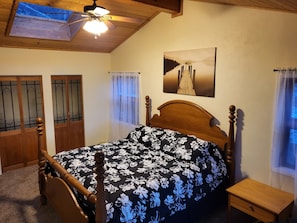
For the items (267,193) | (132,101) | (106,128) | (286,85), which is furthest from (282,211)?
(106,128)

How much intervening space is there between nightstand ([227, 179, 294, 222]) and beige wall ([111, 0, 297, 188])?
272 mm

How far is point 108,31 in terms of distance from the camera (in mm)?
4246

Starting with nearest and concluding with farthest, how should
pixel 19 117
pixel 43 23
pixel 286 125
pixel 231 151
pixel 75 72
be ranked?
pixel 286 125 < pixel 231 151 < pixel 43 23 < pixel 19 117 < pixel 75 72

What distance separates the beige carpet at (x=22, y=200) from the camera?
292cm

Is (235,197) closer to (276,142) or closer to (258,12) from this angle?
(276,142)

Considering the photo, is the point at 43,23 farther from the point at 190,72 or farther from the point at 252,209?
the point at 252,209

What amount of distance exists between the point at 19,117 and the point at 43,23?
180cm

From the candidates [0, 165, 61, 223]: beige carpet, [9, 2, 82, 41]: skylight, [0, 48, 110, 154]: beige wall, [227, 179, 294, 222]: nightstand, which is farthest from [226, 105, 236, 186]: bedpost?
[0, 48, 110, 154]: beige wall

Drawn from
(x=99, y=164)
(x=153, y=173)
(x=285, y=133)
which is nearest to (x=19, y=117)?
(x=153, y=173)

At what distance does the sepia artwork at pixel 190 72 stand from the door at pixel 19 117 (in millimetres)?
2576

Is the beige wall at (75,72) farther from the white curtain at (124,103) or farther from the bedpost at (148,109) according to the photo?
the bedpost at (148,109)

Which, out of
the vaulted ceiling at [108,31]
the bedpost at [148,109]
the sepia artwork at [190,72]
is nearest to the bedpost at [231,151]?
the sepia artwork at [190,72]

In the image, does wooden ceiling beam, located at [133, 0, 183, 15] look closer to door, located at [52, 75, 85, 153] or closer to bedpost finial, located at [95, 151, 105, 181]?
bedpost finial, located at [95, 151, 105, 181]

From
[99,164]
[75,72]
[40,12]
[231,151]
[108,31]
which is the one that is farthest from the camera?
[75,72]
